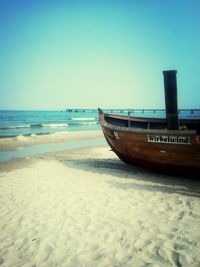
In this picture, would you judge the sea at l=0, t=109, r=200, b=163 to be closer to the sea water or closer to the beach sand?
the sea water

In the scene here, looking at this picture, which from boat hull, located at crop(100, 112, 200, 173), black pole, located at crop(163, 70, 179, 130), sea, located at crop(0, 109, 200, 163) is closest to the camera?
boat hull, located at crop(100, 112, 200, 173)

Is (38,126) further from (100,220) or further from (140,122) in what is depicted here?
(100,220)

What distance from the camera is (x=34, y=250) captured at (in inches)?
154

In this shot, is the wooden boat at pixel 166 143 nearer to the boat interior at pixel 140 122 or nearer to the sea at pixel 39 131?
the boat interior at pixel 140 122

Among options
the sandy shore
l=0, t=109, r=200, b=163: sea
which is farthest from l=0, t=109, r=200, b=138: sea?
the sandy shore

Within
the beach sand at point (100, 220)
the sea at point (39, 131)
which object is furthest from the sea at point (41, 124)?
the beach sand at point (100, 220)

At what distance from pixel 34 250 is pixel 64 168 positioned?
5895 mm

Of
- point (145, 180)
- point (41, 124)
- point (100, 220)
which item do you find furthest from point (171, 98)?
point (41, 124)

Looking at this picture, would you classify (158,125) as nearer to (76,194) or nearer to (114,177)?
(114,177)

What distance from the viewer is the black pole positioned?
762cm

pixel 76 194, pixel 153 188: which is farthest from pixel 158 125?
pixel 76 194

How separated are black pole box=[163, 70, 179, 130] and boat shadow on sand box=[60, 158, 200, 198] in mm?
1585

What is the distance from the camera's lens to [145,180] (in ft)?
24.8

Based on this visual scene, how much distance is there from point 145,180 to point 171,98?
2.57 meters
